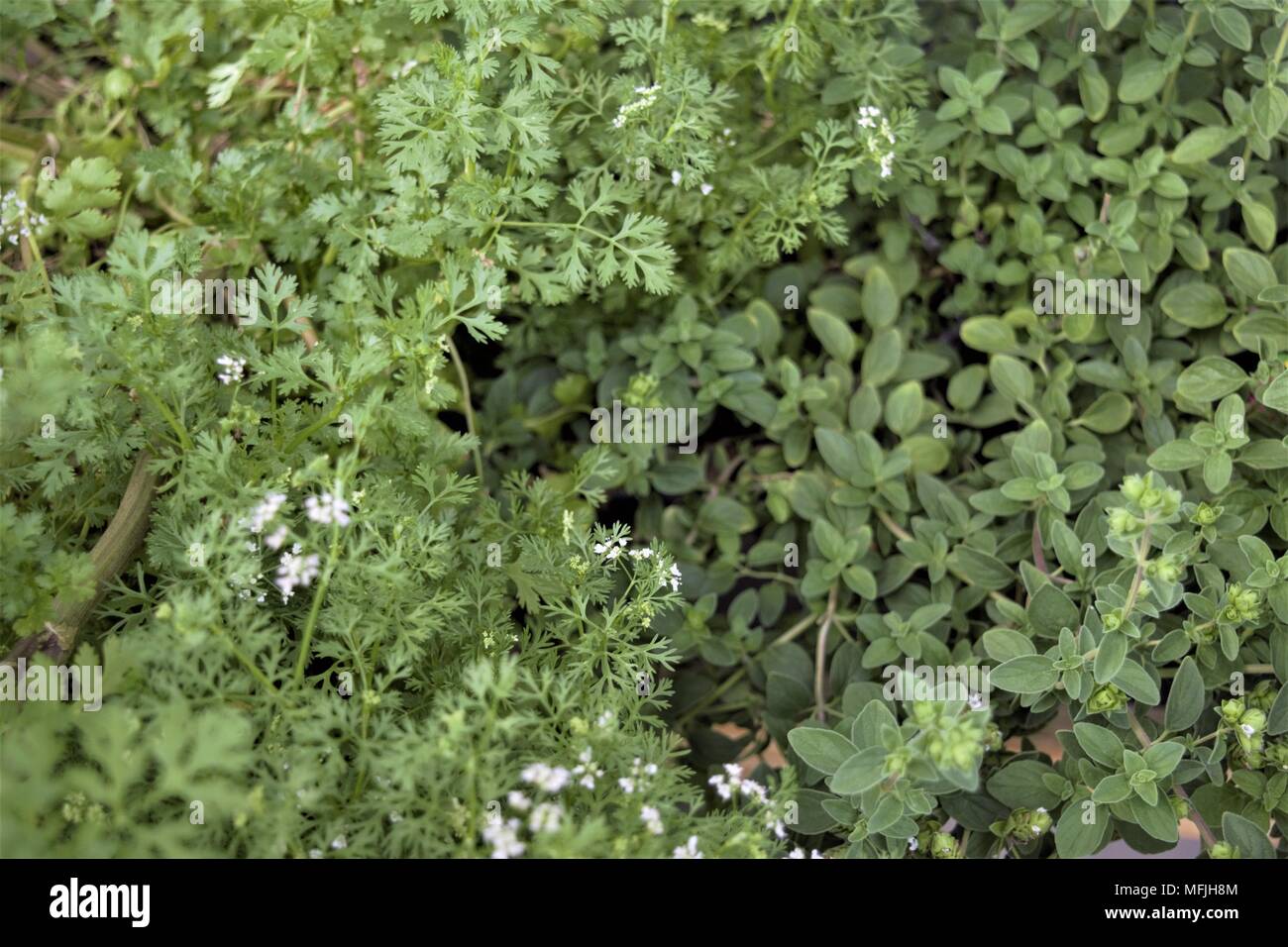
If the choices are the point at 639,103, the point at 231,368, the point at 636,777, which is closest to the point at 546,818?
the point at 636,777

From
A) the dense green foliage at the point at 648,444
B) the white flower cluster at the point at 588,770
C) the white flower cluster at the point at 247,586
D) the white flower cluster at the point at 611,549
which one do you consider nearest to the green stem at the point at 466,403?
the dense green foliage at the point at 648,444

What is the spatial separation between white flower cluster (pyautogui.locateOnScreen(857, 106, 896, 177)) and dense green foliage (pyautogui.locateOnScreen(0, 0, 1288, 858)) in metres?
0.02

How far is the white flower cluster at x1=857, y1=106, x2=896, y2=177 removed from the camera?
1420 millimetres

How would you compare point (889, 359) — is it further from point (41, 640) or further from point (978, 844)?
point (41, 640)

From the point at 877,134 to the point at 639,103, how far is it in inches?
15.1

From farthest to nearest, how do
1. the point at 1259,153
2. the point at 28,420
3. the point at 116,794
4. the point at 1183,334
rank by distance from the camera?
the point at 1183,334, the point at 1259,153, the point at 28,420, the point at 116,794

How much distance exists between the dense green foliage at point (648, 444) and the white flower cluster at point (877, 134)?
2 centimetres

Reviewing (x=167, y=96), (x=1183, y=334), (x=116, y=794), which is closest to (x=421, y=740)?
(x=116, y=794)

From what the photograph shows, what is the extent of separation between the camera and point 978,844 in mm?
1314

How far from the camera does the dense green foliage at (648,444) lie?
1.05 metres

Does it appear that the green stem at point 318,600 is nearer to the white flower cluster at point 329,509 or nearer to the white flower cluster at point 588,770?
the white flower cluster at point 329,509

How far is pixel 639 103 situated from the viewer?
1.29 metres

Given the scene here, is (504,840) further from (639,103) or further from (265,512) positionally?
(639,103)
